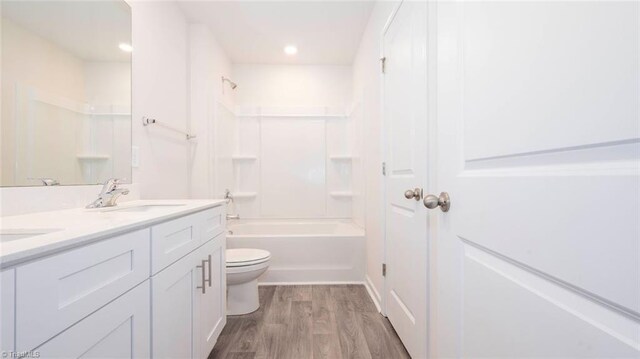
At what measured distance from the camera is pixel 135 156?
1.63 m

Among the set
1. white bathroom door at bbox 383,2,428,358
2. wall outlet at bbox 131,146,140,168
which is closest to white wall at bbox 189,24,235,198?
wall outlet at bbox 131,146,140,168

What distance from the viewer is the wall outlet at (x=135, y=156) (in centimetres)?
160

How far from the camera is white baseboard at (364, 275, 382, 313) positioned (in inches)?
79.0

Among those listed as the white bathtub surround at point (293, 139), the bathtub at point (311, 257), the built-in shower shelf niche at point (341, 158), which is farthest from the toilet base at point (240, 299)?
the built-in shower shelf niche at point (341, 158)

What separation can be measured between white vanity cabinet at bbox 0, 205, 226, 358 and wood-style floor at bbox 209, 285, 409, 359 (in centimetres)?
33

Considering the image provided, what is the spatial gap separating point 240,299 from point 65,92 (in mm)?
1584

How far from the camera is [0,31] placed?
91 centimetres

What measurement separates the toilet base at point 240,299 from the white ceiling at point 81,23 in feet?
5.33

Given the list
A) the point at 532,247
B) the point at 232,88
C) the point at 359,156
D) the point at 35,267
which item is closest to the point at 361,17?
the point at 359,156

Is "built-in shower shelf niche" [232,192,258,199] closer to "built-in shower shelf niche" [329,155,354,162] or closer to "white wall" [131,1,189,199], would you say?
"white wall" [131,1,189,199]

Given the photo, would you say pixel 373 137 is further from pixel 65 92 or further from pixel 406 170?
pixel 65 92

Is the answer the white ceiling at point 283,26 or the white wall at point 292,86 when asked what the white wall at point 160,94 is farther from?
the white wall at point 292,86

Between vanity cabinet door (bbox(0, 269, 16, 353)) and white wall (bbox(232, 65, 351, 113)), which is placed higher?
white wall (bbox(232, 65, 351, 113))

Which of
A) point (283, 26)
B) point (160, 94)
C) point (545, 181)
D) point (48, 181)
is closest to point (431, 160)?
point (545, 181)
